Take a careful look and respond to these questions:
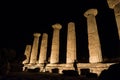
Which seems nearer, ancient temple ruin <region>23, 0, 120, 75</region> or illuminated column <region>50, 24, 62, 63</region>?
ancient temple ruin <region>23, 0, 120, 75</region>

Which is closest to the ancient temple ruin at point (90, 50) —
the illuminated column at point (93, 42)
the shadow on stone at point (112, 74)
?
the illuminated column at point (93, 42)

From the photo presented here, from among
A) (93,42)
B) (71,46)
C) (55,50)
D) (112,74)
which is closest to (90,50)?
(93,42)

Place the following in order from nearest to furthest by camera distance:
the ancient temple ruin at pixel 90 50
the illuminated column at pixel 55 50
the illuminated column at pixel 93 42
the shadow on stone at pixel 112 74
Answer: the shadow on stone at pixel 112 74 → the ancient temple ruin at pixel 90 50 → the illuminated column at pixel 93 42 → the illuminated column at pixel 55 50

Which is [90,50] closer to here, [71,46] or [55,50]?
[71,46]

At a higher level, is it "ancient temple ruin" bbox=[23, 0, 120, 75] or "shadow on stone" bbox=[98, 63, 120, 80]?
"ancient temple ruin" bbox=[23, 0, 120, 75]

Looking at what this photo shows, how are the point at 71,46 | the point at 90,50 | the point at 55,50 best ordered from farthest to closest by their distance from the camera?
the point at 55,50, the point at 71,46, the point at 90,50

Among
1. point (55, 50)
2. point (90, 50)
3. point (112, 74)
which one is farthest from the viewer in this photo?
point (55, 50)

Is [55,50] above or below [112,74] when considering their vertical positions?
above

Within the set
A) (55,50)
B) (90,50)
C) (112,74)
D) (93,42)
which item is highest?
(93,42)

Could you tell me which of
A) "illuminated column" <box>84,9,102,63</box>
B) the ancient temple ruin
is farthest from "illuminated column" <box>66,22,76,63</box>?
"illuminated column" <box>84,9,102,63</box>

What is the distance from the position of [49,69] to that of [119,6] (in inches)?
581

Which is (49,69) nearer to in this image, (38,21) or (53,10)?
(53,10)

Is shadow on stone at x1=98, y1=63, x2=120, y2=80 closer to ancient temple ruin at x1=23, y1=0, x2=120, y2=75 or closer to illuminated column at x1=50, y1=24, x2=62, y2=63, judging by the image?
ancient temple ruin at x1=23, y1=0, x2=120, y2=75

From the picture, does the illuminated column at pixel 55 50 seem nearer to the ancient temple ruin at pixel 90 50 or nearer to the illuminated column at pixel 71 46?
the ancient temple ruin at pixel 90 50
